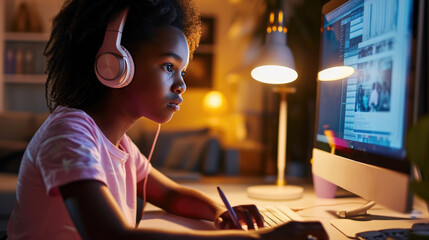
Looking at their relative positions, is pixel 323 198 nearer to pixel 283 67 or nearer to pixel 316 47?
pixel 283 67

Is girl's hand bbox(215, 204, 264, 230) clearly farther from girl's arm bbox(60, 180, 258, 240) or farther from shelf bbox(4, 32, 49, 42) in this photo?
shelf bbox(4, 32, 49, 42)

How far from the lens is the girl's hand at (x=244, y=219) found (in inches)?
30.2

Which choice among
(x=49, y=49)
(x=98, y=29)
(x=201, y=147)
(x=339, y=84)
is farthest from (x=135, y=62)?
(x=201, y=147)

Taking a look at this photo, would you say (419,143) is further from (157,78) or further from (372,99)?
(157,78)

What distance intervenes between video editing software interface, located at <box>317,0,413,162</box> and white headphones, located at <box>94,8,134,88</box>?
0.46 meters

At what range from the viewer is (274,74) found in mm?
1148

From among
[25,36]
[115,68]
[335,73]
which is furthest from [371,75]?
[25,36]

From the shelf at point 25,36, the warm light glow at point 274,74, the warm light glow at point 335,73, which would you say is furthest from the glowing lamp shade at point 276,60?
the shelf at point 25,36

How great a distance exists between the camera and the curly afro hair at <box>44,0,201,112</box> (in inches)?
29.0

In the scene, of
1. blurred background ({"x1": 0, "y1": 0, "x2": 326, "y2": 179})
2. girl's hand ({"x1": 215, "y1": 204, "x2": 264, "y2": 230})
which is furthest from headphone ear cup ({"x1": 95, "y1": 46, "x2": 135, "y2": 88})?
blurred background ({"x1": 0, "y1": 0, "x2": 326, "y2": 179})

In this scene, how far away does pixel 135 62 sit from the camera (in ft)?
2.54

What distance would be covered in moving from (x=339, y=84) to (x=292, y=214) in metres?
0.32

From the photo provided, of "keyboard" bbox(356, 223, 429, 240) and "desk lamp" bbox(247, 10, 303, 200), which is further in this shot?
"desk lamp" bbox(247, 10, 303, 200)

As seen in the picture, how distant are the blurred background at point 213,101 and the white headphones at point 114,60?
6.46ft
